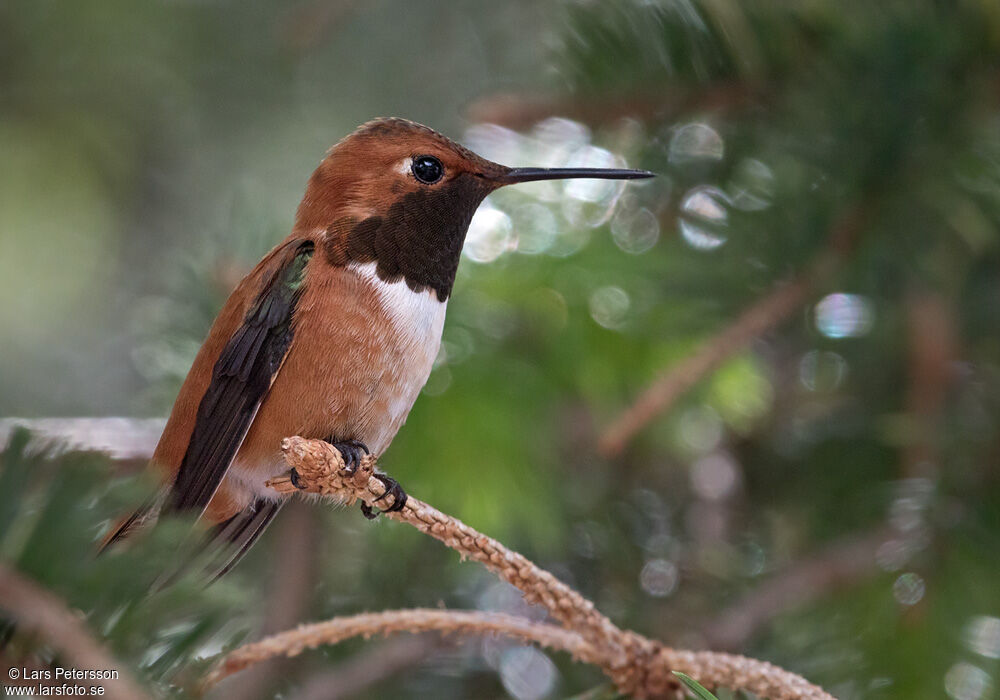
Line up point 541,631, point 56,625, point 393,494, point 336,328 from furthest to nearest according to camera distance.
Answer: point 336,328 → point 393,494 → point 541,631 → point 56,625

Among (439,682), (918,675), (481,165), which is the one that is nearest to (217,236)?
(481,165)

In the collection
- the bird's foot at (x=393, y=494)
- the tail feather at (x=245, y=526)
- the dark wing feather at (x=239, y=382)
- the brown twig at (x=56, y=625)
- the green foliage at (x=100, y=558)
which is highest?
the dark wing feather at (x=239, y=382)

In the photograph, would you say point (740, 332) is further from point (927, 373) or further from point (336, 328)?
point (336, 328)

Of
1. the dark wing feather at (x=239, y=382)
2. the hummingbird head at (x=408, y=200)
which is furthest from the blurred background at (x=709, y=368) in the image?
the hummingbird head at (x=408, y=200)

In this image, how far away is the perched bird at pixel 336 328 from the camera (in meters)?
1.38

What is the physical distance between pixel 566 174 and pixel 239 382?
55 cm

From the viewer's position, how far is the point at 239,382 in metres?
1.41

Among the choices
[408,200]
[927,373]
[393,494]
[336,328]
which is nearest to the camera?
[393,494]

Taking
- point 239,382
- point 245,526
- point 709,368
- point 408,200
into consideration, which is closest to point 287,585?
point 245,526

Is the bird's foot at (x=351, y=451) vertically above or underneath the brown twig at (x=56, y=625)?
above

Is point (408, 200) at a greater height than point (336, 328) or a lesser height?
greater

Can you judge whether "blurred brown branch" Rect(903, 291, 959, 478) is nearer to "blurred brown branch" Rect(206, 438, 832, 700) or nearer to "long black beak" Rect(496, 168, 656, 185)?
"long black beak" Rect(496, 168, 656, 185)

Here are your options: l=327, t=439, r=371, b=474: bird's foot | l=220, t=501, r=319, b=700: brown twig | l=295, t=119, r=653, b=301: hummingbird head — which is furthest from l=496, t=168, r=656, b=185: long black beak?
l=220, t=501, r=319, b=700: brown twig

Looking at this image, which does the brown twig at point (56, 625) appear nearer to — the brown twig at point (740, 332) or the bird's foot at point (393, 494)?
the bird's foot at point (393, 494)
